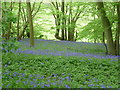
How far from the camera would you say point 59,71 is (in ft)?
21.7

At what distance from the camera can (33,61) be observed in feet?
25.0

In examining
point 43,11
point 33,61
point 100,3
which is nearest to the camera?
point 33,61

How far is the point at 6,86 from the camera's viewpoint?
4559mm

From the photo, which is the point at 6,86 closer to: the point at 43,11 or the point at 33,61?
the point at 33,61

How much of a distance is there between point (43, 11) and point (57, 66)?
662 inches

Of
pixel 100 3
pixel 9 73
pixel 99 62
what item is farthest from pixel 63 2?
pixel 9 73

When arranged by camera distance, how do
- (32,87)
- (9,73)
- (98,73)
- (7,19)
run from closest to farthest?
1. (7,19)
2. (32,87)
3. (9,73)
4. (98,73)

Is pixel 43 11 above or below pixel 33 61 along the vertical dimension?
above

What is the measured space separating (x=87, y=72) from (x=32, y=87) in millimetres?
3044

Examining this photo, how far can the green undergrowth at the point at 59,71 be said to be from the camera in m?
5.23

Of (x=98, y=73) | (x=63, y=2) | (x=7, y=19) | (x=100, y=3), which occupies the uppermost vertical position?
(x=63, y=2)

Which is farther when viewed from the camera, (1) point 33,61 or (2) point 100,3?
(2) point 100,3

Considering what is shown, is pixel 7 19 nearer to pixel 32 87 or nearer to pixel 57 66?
pixel 32 87

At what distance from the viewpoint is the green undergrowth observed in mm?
5230
